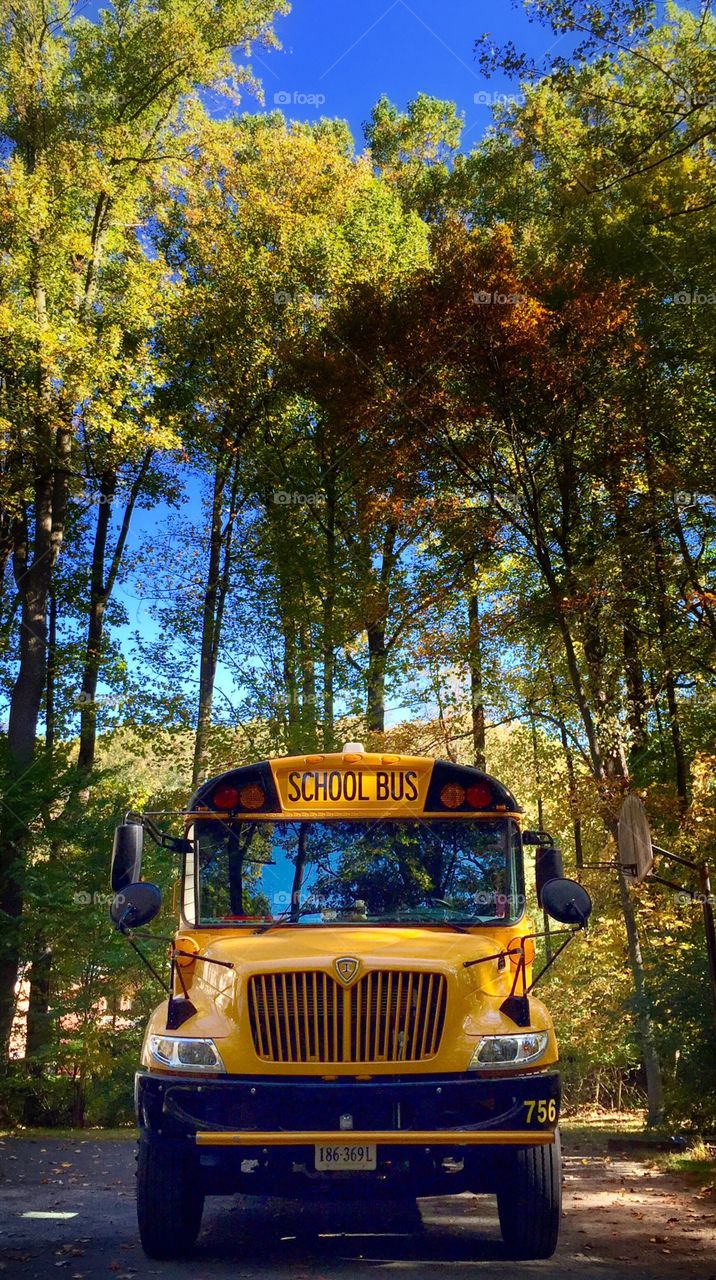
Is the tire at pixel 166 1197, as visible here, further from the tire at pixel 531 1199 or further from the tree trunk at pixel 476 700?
the tree trunk at pixel 476 700

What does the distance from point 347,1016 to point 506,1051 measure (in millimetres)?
835

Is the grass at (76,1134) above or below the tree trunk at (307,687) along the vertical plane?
below

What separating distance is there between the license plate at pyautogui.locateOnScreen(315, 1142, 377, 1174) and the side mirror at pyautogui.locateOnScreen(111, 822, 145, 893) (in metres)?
1.85

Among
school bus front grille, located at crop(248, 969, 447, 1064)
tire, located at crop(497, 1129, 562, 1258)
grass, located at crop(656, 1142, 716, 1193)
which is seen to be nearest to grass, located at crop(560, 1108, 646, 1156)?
grass, located at crop(656, 1142, 716, 1193)

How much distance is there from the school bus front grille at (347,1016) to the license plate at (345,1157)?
399mm

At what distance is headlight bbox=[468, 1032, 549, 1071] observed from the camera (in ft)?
18.6

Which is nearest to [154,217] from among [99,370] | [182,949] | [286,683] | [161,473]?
[161,473]

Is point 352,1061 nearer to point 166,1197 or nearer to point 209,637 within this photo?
point 166,1197

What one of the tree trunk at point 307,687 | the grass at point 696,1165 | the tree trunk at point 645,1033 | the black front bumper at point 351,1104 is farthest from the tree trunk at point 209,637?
the black front bumper at point 351,1104

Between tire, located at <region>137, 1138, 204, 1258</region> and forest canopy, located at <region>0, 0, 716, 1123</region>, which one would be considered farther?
forest canopy, located at <region>0, 0, 716, 1123</region>

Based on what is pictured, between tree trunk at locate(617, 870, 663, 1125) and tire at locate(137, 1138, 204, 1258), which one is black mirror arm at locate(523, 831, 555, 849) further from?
tree trunk at locate(617, 870, 663, 1125)

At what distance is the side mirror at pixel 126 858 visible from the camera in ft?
21.1

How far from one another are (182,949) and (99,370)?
627 inches

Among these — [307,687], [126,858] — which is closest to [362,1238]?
[126,858]
